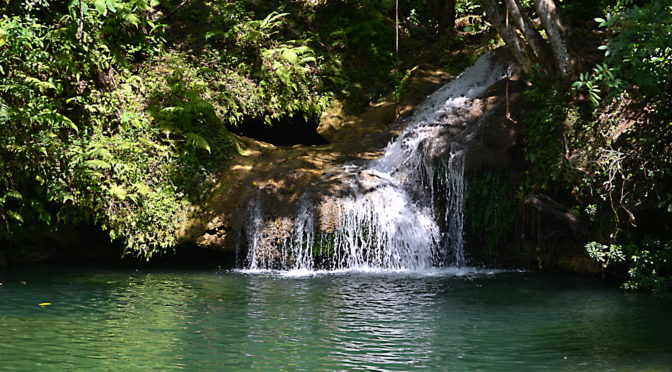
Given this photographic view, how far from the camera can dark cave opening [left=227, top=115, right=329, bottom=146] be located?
57.7 ft

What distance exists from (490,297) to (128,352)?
5205 millimetres

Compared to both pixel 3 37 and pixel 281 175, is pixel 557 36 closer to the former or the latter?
pixel 281 175

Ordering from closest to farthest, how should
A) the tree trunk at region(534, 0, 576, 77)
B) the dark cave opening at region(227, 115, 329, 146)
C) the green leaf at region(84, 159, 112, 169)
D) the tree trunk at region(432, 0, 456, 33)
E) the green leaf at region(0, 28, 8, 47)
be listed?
the green leaf at region(0, 28, 8, 47) → the green leaf at region(84, 159, 112, 169) → the tree trunk at region(534, 0, 576, 77) → the dark cave opening at region(227, 115, 329, 146) → the tree trunk at region(432, 0, 456, 33)

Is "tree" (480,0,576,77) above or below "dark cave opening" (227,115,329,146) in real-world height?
above

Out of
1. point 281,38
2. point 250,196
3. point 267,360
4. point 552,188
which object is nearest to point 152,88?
point 250,196

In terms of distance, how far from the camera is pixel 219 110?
15742 mm

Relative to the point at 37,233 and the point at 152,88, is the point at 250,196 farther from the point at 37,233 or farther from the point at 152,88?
the point at 37,233

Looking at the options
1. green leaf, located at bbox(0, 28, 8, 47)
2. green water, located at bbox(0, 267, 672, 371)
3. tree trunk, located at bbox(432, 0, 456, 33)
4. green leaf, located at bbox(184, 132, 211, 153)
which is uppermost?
tree trunk, located at bbox(432, 0, 456, 33)

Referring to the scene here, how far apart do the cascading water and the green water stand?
0.96 meters

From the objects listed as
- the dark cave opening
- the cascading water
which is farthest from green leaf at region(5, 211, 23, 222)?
the dark cave opening

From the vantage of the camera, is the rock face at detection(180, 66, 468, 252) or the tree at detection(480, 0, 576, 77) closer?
the tree at detection(480, 0, 576, 77)

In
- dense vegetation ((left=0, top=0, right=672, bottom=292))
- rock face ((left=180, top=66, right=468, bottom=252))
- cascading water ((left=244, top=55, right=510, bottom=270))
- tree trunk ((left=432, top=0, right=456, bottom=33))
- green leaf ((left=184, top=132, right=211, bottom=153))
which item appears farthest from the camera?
tree trunk ((left=432, top=0, right=456, bottom=33))

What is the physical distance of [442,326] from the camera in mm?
8508

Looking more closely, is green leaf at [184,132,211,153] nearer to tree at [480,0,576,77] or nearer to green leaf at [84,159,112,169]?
green leaf at [84,159,112,169]
